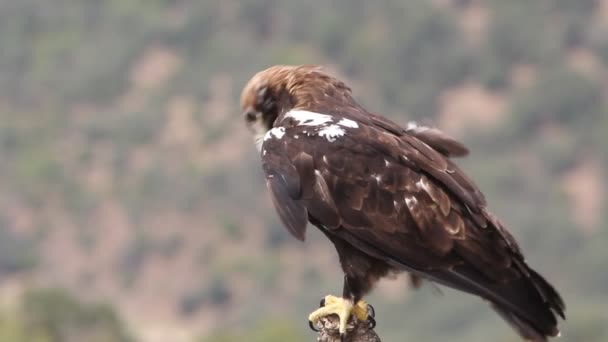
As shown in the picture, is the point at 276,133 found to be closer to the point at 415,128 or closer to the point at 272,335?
the point at 415,128

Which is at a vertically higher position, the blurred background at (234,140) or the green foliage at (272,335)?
the blurred background at (234,140)

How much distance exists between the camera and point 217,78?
2616 inches

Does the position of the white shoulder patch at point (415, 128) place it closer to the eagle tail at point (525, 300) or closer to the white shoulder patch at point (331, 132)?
the white shoulder patch at point (331, 132)

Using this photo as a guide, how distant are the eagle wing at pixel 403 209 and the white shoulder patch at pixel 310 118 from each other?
80mm

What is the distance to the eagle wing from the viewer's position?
8711 mm

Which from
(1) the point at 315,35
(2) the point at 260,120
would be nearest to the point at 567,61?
(1) the point at 315,35

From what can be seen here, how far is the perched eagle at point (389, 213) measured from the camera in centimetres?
872

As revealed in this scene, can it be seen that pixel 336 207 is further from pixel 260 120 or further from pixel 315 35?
pixel 315 35

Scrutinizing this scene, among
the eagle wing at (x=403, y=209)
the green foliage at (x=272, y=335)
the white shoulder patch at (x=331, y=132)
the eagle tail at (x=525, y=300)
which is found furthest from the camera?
the green foliage at (x=272, y=335)

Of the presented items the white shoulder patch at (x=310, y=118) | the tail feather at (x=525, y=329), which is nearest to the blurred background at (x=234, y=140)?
the white shoulder patch at (x=310, y=118)

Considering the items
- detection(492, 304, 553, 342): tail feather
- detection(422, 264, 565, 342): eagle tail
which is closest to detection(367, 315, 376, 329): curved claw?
detection(422, 264, 565, 342): eagle tail

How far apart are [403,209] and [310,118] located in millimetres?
844

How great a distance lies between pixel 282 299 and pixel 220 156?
8.49 m

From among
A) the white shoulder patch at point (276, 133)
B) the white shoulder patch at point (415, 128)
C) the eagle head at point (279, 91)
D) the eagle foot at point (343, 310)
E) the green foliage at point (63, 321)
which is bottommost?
the eagle foot at point (343, 310)
